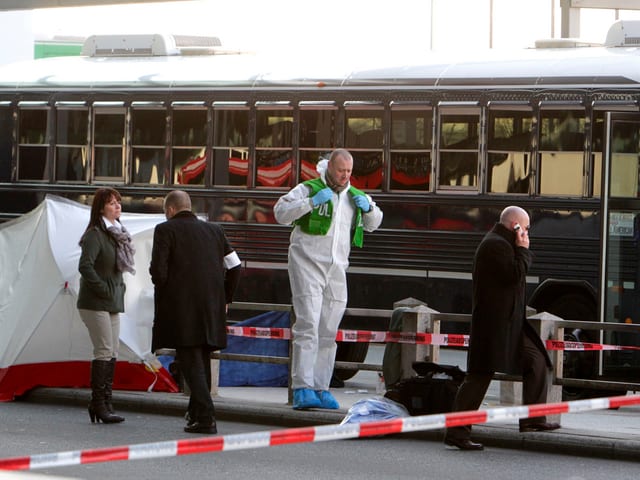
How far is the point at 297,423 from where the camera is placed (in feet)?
40.2

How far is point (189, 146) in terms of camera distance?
17875 mm

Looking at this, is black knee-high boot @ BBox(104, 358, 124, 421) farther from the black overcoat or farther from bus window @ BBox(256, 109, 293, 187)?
bus window @ BBox(256, 109, 293, 187)

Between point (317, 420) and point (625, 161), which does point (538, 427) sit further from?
point (625, 161)

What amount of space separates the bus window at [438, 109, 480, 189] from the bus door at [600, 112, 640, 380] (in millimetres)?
1442

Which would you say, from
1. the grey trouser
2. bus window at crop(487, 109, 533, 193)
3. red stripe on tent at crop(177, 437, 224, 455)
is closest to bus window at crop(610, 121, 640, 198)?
bus window at crop(487, 109, 533, 193)

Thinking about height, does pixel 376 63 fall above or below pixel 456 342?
above

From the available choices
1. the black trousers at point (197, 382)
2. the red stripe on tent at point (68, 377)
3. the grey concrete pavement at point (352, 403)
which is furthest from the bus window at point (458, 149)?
the black trousers at point (197, 382)

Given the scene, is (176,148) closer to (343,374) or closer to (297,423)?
(343,374)

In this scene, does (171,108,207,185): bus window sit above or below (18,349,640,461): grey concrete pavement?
above

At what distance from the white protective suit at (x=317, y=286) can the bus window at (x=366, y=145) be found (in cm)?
405

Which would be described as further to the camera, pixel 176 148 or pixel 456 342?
pixel 176 148

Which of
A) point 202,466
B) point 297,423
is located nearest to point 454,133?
point 297,423

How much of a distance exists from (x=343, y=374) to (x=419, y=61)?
11.1 ft

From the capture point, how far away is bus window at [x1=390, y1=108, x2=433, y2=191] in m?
16.3
